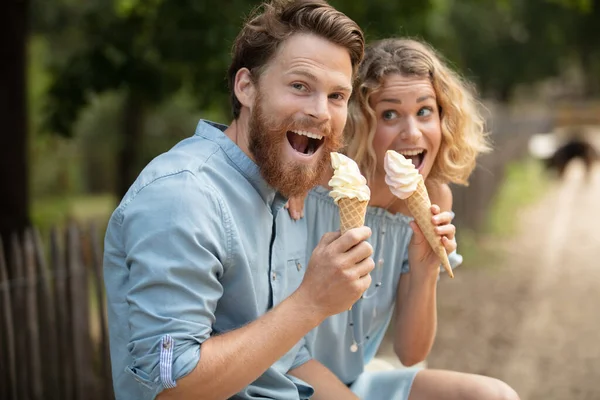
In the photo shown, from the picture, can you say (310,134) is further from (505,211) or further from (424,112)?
(505,211)

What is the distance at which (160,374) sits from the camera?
1.97 m

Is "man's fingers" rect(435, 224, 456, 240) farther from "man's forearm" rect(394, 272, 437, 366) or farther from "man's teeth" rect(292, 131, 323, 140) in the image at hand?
"man's teeth" rect(292, 131, 323, 140)

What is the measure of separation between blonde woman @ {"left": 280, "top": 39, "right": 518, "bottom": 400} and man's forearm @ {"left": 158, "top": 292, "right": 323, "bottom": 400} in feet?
2.33

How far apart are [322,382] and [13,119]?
200 inches

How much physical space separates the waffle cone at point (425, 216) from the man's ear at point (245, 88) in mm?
681

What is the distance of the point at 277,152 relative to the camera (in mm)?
2291

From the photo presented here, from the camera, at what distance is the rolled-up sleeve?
198 cm

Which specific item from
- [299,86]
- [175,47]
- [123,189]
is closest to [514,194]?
[123,189]

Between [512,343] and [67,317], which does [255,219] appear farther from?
[512,343]

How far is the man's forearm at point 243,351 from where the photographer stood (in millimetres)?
2002

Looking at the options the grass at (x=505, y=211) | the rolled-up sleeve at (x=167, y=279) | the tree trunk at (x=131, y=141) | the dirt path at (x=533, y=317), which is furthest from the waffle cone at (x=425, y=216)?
the tree trunk at (x=131, y=141)

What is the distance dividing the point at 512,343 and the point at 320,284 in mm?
5343

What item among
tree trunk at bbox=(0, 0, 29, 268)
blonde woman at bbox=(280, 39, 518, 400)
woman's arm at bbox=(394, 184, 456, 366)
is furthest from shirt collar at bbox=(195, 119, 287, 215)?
tree trunk at bbox=(0, 0, 29, 268)

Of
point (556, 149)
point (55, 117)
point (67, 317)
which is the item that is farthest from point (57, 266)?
point (556, 149)
